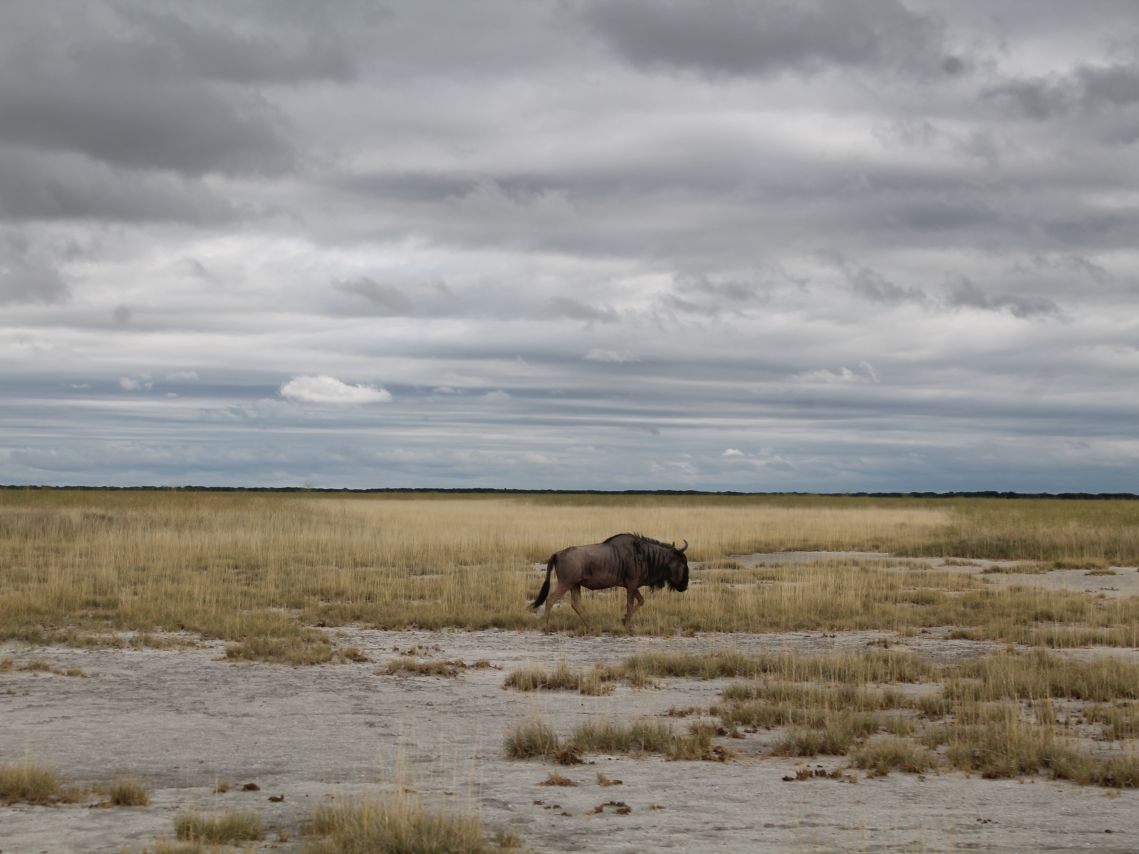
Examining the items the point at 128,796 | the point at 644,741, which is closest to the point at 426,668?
the point at 644,741

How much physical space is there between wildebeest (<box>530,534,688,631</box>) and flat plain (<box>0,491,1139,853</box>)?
2.32 feet

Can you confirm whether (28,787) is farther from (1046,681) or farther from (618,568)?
(618,568)

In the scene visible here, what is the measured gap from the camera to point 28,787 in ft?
29.1

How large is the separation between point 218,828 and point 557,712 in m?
5.72

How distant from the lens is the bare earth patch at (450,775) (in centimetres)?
800

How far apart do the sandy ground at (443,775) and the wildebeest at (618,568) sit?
12.0 ft

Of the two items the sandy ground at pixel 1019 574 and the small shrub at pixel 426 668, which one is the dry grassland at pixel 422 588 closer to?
the sandy ground at pixel 1019 574

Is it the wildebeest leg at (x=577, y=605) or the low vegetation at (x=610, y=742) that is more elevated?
the wildebeest leg at (x=577, y=605)

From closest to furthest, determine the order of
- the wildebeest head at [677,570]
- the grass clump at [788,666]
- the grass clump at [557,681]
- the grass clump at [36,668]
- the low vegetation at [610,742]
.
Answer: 1. the low vegetation at [610,742]
2. the grass clump at [557,681]
3. the grass clump at [788,666]
4. the grass clump at [36,668]
5. the wildebeest head at [677,570]

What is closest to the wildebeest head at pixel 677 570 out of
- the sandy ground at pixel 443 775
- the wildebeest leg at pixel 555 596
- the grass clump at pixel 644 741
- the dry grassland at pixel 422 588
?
the dry grassland at pixel 422 588

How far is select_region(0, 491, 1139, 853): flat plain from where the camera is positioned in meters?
8.25

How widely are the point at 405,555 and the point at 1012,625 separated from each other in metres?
18.8

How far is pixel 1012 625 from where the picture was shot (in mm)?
20500

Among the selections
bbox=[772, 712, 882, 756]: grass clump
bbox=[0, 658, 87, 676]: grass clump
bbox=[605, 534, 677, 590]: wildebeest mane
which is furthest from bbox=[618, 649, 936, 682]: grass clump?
bbox=[0, 658, 87, 676]: grass clump
